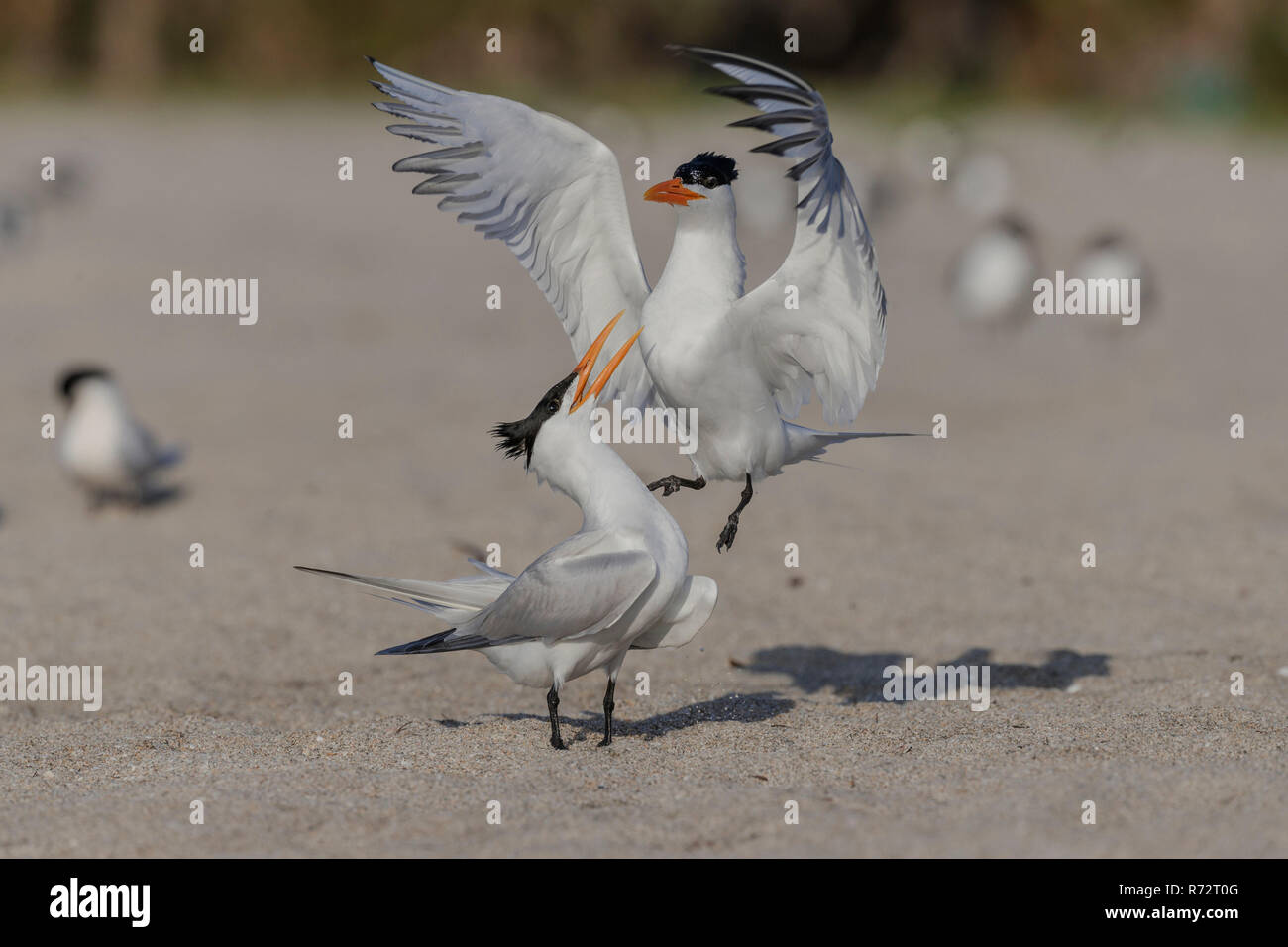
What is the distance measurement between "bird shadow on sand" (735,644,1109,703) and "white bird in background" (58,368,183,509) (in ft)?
12.3

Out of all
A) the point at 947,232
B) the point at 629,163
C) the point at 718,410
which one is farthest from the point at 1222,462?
the point at 629,163

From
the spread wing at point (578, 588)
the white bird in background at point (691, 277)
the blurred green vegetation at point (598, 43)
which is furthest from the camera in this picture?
the blurred green vegetation at point (598, 43)

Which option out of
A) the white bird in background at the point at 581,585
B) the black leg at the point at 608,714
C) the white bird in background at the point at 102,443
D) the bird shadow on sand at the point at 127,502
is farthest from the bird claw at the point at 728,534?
the bird shadow on sand at the point at 127,502

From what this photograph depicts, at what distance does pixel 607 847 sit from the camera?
3.45m

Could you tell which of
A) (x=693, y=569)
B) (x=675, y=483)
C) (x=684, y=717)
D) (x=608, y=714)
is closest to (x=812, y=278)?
(x=675, y=483)

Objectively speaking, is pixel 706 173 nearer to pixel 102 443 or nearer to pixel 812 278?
pixel 812 278

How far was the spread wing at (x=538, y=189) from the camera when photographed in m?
4.23

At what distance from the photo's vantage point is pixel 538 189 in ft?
14.1

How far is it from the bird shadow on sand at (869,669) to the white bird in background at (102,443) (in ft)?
12.3

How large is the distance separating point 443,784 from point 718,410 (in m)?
1.22

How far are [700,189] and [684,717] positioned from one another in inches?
63.1

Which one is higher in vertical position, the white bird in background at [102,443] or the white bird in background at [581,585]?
the white bird in background at [102,443]

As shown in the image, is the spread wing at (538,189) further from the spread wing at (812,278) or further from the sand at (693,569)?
the sand at (693,569)
